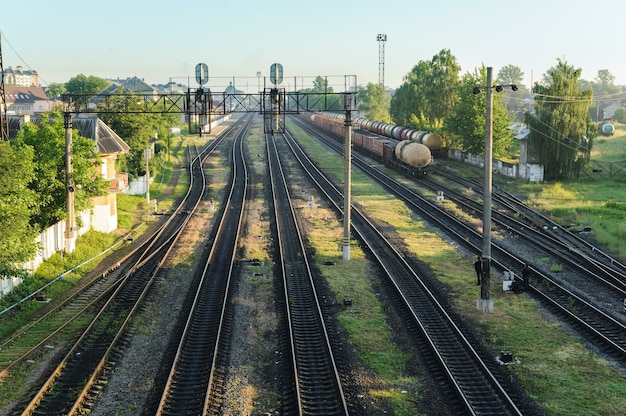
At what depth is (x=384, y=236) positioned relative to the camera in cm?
3434

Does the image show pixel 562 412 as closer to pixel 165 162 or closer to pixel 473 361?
pixel 473 361

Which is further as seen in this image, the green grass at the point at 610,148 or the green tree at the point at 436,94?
the green tree at the point at 436,94

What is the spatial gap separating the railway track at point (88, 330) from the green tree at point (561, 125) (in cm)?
3591

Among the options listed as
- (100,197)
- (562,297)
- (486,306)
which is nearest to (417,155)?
(100,197)

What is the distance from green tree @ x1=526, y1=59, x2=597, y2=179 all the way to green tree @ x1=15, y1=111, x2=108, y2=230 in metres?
38.6

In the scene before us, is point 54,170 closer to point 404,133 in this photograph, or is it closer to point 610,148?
point 404,133

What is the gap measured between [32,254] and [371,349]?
12.3 meters

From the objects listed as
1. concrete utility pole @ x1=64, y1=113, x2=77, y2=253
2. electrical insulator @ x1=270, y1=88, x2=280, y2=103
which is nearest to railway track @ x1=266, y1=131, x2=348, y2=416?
electrical insulator @ x1=270, y1=88, x2=280, y2=103

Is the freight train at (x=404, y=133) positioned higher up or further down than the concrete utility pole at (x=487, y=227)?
higher up

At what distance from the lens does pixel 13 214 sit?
69.1ft

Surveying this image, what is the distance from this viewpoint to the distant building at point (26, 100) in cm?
15223

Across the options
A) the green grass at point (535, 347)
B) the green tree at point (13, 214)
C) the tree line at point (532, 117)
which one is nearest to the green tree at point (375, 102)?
the tree line at point (532, 117)

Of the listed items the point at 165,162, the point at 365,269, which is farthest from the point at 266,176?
the point at 365,269

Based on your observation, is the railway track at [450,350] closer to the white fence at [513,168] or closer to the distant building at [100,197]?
the distant building at [100,197]
